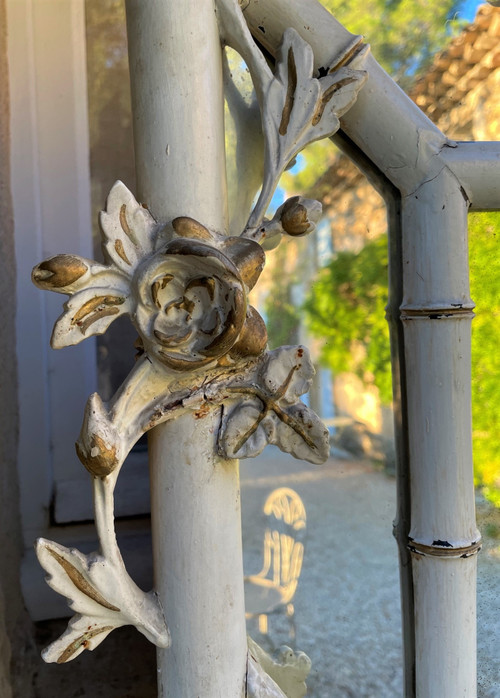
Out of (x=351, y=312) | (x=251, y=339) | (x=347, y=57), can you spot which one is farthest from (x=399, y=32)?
(x=251, y=339)

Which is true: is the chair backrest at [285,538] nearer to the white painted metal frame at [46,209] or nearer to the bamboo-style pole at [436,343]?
the bamboo-style pole at [436,343]

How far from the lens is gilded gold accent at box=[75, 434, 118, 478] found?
42 cm

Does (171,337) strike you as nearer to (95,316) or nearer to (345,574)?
(95,316)

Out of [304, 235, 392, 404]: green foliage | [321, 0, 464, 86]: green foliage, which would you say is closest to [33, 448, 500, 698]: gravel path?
[304, 235, 392, 404]: green foliage

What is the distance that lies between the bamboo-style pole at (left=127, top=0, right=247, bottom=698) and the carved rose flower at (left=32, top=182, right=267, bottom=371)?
3 cm

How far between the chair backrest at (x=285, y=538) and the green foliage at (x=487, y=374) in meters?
0.20

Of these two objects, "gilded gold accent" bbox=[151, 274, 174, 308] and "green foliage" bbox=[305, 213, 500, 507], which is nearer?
"gilded gold accent" bbox=[151, 274, 174, 308]

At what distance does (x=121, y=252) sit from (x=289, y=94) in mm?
204

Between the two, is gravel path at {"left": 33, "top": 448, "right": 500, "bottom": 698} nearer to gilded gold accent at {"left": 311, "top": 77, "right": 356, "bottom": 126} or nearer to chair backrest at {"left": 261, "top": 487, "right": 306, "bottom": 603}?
chair backrest at {"left": 261, "top": 487, "right": 306, "bottom": 603}

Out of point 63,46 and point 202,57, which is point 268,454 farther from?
point 63,46

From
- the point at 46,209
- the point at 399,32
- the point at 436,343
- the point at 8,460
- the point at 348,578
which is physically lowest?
the point at 348,578

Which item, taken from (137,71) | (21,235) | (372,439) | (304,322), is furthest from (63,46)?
(372,439)

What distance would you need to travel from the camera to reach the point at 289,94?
0.50m

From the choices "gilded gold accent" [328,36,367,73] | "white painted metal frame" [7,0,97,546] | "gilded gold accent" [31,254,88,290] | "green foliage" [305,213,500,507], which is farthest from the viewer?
"white painted metal frame" [7,0,97,546]
